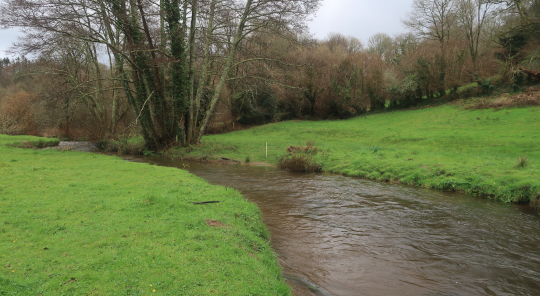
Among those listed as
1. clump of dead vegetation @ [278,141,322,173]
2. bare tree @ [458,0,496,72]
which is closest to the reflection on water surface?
clump of dead vegetation @ [278,141,322,173]

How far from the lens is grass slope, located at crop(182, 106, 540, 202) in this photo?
12117 mm

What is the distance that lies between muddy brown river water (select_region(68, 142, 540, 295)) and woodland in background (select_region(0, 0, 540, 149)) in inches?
512

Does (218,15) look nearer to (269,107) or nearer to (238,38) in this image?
(238,38)

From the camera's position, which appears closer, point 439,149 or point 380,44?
point 439,149

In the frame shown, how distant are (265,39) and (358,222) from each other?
19683 mm

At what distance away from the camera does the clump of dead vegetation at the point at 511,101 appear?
23.3m

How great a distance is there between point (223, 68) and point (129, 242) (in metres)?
25.1

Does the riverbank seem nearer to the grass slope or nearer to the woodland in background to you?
the grass slope

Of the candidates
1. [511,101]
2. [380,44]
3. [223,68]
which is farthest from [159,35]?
[380,44]

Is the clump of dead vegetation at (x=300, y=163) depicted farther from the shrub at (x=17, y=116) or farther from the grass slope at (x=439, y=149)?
the shrub at (x=17, y=116)

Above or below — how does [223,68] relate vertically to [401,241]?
above

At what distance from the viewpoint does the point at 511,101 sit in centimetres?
2452

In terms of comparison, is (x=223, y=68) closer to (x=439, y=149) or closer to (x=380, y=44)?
(x=439, y=149)

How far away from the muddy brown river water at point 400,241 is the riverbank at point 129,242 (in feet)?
3.46
